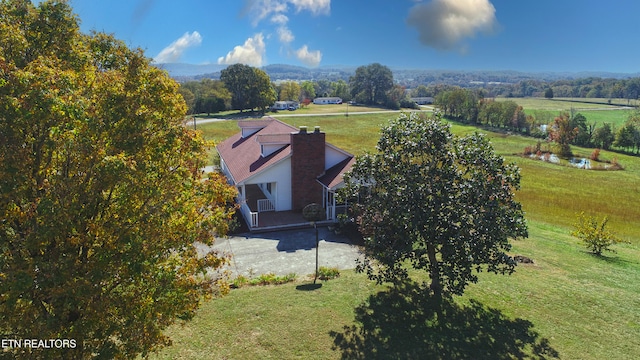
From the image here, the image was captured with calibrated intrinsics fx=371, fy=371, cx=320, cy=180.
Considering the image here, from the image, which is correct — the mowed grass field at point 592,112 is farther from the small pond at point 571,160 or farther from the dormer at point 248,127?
the dormer at point 248,127

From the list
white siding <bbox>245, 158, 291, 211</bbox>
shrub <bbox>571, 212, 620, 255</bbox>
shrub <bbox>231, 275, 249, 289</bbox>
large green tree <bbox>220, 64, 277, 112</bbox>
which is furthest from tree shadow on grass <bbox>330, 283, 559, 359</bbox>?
large green tree <bbox>220, 64, 277, 112</bbox>

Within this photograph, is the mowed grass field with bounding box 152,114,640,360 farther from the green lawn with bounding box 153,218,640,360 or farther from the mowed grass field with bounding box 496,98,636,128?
the mowed grass field with bounding box 496,98,636,128

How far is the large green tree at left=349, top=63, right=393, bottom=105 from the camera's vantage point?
148 meters

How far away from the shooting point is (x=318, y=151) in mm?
22766

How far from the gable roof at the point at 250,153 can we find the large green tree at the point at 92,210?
1455 centimetres

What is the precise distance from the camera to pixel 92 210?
6.58 metres

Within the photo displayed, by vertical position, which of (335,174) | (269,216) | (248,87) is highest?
(248,87)

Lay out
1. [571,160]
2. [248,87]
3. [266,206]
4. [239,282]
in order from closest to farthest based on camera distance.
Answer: [239,282]
[266,206]
[571,160]
[248,87]

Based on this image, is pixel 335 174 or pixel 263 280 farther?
pixel 335 174

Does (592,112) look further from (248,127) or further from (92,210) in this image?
(92,210)

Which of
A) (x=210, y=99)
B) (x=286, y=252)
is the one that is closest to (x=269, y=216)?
(x=286, y=252)

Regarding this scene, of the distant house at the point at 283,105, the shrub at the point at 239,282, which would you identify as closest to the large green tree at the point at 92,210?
the shrub at the point at 239,282

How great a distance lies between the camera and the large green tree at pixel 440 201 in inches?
417

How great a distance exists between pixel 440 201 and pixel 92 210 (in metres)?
8.59
